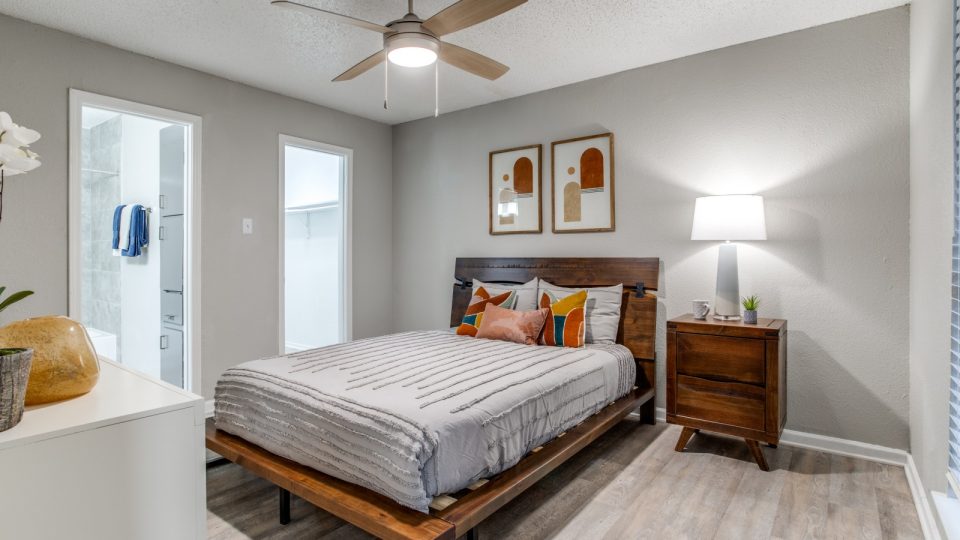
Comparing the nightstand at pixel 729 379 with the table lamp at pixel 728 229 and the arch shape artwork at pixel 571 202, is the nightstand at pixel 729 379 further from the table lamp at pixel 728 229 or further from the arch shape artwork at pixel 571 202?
the arch shape artwork at pixel 571 202

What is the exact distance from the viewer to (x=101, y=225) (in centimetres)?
515

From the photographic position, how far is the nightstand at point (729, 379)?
8.78 ft

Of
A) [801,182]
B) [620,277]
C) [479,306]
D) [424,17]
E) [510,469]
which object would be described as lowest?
[510,469]

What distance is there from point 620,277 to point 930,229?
181 cm

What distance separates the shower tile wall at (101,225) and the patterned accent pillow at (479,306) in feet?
11.7

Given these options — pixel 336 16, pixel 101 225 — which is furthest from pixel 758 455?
pixel 101 225

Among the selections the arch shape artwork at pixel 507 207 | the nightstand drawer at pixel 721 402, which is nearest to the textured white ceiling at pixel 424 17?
the arch shape artwork at pixel 507 207

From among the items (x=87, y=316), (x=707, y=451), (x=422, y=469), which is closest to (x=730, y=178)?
(x=707, y=451)

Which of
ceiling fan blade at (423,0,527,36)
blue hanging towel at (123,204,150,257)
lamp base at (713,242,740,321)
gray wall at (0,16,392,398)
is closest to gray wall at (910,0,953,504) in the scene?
lamp base at (713,242,740,321)

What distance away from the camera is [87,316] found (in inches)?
208

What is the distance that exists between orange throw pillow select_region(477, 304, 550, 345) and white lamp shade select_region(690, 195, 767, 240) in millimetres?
1140

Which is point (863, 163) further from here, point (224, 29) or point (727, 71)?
point (224, 29)

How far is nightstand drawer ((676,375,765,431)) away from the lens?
2711 mm

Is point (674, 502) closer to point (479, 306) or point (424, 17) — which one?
point (479, 306)
